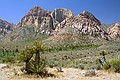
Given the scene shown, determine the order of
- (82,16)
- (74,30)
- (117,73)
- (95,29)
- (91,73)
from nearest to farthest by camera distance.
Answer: (91,73) → (117,73) → (74,30) → (95,29) → (82,16)

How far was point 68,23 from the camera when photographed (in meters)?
189

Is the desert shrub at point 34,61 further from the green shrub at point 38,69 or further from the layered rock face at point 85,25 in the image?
the layered rock face at point 85,25

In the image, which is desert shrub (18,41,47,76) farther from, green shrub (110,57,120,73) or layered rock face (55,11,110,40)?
layered rock face (55,11,110,40)

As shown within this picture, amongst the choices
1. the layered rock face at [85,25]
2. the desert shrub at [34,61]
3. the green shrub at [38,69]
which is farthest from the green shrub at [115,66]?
the layered rock face at [85,25]

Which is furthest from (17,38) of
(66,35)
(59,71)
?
(59,71)

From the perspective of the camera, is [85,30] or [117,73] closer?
[117,73]

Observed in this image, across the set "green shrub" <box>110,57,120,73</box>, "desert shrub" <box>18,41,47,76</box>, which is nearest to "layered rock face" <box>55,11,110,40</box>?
"green shrub" <box>110,57,120,73</box>

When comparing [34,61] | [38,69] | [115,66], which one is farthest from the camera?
[115,66]

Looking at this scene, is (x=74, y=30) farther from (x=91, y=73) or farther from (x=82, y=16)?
(x=91, y=73)

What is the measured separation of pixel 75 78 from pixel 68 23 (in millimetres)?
171290

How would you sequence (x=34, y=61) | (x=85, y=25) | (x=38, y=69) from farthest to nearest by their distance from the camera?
(x=85, y=25) < (x=34, y=61) < (x=38, y=69)

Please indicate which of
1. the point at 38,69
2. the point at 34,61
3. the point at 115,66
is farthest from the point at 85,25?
the point at 38,69

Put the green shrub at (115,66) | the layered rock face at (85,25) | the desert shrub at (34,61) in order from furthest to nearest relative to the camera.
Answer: the layered rock face at (85,25), the green shrub at (115,66), the desert shrub at (34,61)

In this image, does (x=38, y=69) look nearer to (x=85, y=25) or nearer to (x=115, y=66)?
(x=115, y=66)
